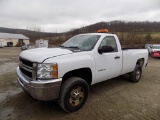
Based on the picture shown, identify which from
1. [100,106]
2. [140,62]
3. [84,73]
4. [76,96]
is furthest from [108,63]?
[140,62]

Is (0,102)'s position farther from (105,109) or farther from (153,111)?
(153,111)

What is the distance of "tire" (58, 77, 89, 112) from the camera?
3.11m

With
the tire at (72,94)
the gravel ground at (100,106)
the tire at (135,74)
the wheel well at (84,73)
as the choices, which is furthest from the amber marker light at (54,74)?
the tire at (135,74)

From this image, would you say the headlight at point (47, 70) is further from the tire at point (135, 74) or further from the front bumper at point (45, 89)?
the tire at point (135, 74)

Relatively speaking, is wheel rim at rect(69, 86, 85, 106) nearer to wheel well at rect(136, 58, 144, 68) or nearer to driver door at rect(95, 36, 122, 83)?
driver door at rect(95, 36, 122, 83)

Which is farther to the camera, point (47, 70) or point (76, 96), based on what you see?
point (76, 96)

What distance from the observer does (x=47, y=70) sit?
9.37 ft

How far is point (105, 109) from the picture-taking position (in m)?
3.50

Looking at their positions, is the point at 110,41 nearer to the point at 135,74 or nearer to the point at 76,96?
the point at 135,74

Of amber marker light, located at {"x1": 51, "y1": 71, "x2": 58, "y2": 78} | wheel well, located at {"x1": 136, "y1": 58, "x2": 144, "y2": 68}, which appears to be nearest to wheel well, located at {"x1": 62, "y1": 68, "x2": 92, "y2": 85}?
amber marker light, located at {"x1": 51, "y1": 71, "x2": 58, "y2": 78}

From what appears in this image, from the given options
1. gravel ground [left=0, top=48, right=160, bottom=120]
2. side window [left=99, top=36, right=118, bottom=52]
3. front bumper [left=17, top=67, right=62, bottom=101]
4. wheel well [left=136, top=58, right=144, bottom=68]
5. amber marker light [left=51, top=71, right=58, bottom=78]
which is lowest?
gravel ground [left=0, top=48, right=160, bottom=120]

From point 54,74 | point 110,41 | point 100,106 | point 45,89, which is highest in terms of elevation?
point 110,41

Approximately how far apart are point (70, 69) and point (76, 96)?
28.4 inches

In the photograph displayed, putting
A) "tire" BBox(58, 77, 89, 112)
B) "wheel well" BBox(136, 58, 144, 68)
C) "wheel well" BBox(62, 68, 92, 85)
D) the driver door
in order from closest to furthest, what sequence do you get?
1. "tire" BBox(58, 77, 89, 112)
2. "wheel well" BBox(62, 68, 92, 85)
3. the driver door
4. "wheel well" BBox(136, 58, 144, 68)
